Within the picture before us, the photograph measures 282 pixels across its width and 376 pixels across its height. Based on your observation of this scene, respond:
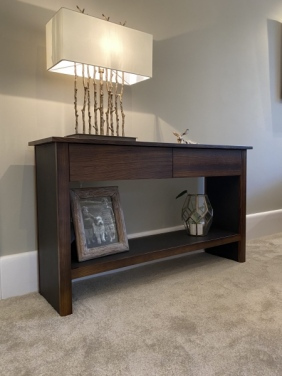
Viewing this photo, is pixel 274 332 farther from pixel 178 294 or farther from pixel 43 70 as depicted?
pixel 43 70

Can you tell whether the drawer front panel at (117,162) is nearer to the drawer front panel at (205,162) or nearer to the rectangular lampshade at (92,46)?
the drawer front panel at (205,162)

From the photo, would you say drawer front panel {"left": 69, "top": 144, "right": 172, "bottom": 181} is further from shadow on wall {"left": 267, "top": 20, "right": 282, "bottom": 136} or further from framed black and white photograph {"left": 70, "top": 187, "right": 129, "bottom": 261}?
shadow on wall {"left": 267, "top": 20, "right": 282, "bottom": 136}

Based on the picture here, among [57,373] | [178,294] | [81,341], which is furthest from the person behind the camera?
[178,294]

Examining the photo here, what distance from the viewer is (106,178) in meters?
1.28

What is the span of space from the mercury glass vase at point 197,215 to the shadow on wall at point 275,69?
A: 1.14m

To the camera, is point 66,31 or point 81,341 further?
point 66,31

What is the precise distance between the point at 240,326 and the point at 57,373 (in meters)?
0.62

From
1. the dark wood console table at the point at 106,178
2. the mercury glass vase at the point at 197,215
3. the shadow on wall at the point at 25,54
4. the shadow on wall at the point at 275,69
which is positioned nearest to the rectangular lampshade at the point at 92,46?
the shadow on wall at the point at 25,54

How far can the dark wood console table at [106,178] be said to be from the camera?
47.2 inches

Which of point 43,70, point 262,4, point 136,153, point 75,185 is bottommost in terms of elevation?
point 75,185

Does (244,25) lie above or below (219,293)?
above

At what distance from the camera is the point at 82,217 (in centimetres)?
140

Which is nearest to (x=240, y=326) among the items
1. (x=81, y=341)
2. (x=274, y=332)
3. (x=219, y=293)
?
(x=274, y=332)

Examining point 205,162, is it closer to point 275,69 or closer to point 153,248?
point 153,248
